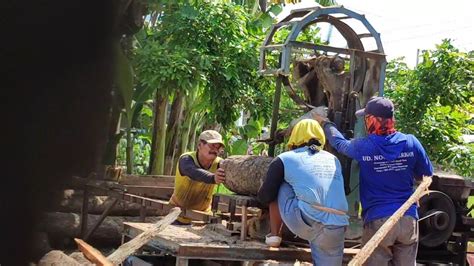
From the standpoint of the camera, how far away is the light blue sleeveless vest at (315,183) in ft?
14.0

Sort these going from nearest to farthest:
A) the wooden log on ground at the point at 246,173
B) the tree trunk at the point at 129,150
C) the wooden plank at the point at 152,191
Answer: the wooden log on ground at the point at 246,173
the wooden plank at the point at 152,191
the tree trunk at the point at 129,150

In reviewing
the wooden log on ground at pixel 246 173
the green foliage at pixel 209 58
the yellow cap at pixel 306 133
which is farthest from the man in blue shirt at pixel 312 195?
the green foliage at pixel 209 58

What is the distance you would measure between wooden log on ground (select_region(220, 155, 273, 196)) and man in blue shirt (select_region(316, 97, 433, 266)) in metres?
0.70

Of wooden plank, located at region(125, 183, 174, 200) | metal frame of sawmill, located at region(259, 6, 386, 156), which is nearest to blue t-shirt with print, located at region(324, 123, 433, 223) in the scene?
metal frame of sawmill, located at region(259, 6, 386, 156)

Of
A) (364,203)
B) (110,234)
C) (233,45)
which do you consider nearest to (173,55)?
(233,45)

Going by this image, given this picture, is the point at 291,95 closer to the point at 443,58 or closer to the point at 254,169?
the point at 254,169

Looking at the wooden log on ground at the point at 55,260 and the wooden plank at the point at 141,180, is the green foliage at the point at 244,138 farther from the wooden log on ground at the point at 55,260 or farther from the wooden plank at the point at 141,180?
the wooden log on ground at the point at 55,260

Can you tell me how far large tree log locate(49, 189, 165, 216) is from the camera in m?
7.95

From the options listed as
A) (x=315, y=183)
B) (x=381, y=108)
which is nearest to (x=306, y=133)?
(x=315, y=183)

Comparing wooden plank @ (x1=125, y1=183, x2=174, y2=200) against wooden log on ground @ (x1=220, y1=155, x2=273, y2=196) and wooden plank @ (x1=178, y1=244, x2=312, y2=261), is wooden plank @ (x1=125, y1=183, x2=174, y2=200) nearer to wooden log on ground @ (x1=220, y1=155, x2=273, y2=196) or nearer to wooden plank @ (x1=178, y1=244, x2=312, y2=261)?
wooden log on ground @ (x1=220, y1=155, x2=273, y2=196)

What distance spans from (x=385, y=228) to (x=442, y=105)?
5.88 meters

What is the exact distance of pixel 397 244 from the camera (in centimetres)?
454

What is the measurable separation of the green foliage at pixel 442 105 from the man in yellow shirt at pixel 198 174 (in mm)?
4401

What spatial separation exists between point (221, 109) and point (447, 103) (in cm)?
306
